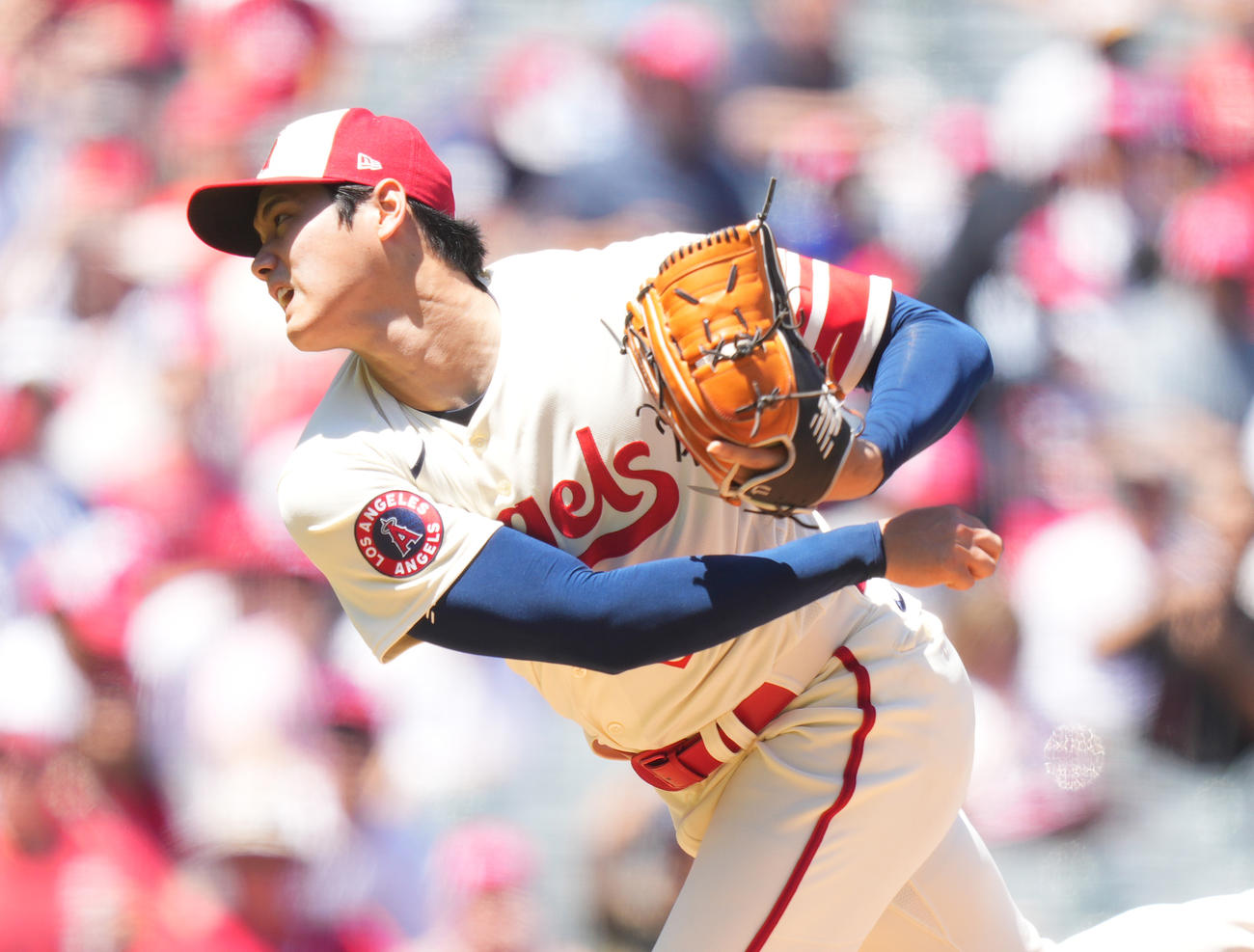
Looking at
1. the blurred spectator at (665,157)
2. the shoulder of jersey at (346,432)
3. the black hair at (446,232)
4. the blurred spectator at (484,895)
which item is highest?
the black hair at (446,232)

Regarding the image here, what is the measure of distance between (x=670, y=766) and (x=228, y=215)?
3.17 feet

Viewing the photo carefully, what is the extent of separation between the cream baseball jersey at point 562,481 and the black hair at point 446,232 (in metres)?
0.04

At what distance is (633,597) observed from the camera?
144cm

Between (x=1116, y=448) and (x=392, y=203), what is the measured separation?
252cm

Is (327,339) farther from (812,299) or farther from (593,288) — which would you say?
(812,299)

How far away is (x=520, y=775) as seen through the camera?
327cm

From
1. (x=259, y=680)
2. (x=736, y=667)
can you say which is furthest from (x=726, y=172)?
(x=736, y=667)

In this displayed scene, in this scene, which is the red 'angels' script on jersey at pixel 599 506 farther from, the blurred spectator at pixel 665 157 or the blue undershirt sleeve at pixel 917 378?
the blurred spectator at pixel 665 157

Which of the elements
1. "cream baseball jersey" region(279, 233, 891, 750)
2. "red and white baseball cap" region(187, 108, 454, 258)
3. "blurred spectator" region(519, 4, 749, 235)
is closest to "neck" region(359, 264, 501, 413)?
"cream baseball jersey" region(279, 233, 891, 750)

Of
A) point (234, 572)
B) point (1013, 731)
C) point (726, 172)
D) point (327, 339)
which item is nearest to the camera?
point (327, 339)

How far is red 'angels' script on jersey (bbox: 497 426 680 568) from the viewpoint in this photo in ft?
5.29

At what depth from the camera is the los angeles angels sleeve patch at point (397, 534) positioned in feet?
4.89

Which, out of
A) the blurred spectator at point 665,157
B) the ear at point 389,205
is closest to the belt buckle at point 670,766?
the ear at point 389,205

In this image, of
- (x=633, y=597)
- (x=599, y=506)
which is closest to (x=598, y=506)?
(x=599, y=506)
